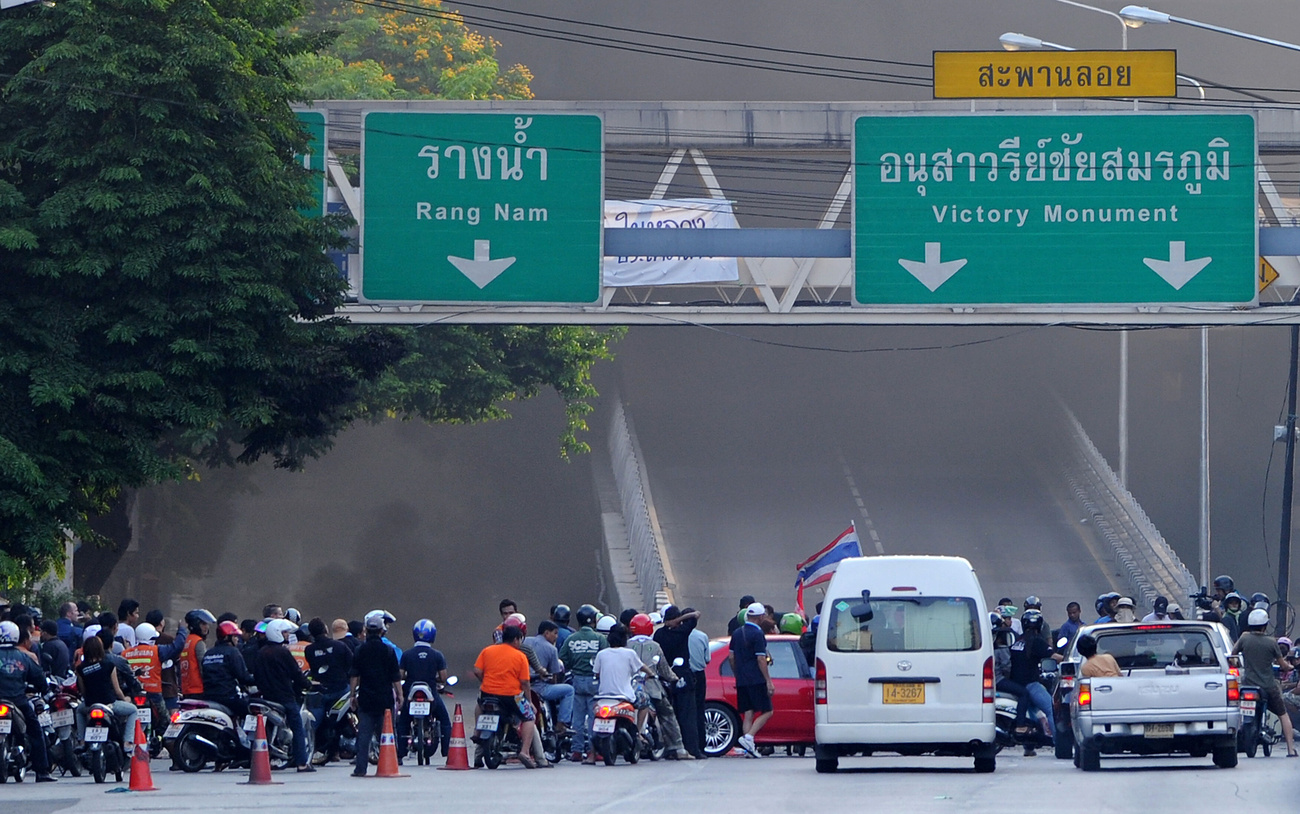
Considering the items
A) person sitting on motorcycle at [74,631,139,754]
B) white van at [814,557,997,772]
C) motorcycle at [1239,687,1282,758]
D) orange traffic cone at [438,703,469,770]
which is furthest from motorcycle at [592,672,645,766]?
motorcycle at [1239,687,1282,758]

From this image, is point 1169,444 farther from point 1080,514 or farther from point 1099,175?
point 1099,175

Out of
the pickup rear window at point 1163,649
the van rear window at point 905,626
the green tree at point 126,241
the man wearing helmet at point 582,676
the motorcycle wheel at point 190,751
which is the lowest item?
the motorcycle wheel at point 190,751

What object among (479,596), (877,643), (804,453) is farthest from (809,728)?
(804,453)

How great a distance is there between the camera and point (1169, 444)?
50.8 metres

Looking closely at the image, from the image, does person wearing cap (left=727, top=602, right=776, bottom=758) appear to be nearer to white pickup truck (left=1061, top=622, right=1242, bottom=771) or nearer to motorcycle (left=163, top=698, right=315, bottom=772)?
white pickup truck (left=1061, top=622, right=1242, bottom=771)

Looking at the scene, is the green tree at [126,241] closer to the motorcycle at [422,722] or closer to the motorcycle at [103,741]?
the motorcycle at [103,741]

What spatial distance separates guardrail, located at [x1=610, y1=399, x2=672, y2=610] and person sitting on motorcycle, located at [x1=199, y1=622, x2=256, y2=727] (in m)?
16.6

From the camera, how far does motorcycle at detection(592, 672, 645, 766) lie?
19062mm

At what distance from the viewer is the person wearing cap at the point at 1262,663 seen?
20.1 metres

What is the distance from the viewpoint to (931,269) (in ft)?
74.4

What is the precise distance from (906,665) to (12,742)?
8040mm

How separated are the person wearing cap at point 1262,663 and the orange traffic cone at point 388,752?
880 centimetres

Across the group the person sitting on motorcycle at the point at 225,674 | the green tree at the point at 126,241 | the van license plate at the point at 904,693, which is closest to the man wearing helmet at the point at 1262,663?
the van license plate at the point at 904,693

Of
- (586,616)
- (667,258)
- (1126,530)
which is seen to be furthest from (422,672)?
(1126,530)
